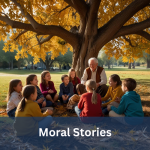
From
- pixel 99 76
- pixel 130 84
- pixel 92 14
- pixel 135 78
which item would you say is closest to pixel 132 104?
pixel 130 84

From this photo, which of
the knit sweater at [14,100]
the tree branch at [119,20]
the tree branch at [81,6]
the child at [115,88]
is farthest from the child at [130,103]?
the tree branch at [81,6]

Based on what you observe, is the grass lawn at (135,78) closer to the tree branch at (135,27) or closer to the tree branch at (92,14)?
the tree branch at (135,27)

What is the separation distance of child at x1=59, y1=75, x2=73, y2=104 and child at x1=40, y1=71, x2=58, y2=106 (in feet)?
1.04

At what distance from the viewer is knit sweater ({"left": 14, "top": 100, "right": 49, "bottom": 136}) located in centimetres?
325

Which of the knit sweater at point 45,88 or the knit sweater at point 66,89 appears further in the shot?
the knit sweater at point 66,89

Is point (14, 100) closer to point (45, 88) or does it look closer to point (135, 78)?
point (45, 88)

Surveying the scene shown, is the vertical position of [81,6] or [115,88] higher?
[81,6]

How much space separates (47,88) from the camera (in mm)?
6156

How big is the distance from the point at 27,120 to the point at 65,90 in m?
3.06

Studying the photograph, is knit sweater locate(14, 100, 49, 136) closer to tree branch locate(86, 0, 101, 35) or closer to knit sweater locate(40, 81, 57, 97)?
knit sweater locate(40, 81, 57, 97)

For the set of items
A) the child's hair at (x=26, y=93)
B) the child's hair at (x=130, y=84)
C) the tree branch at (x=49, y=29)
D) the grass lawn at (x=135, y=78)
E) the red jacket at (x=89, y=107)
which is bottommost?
the grass lawn at (x=135, y=78)

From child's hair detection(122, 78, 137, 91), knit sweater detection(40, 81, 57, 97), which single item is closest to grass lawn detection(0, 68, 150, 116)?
knit sweater detection(40, 81, 57, 97)

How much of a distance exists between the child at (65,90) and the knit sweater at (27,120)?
260 centimetres

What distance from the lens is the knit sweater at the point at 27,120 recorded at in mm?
3251
